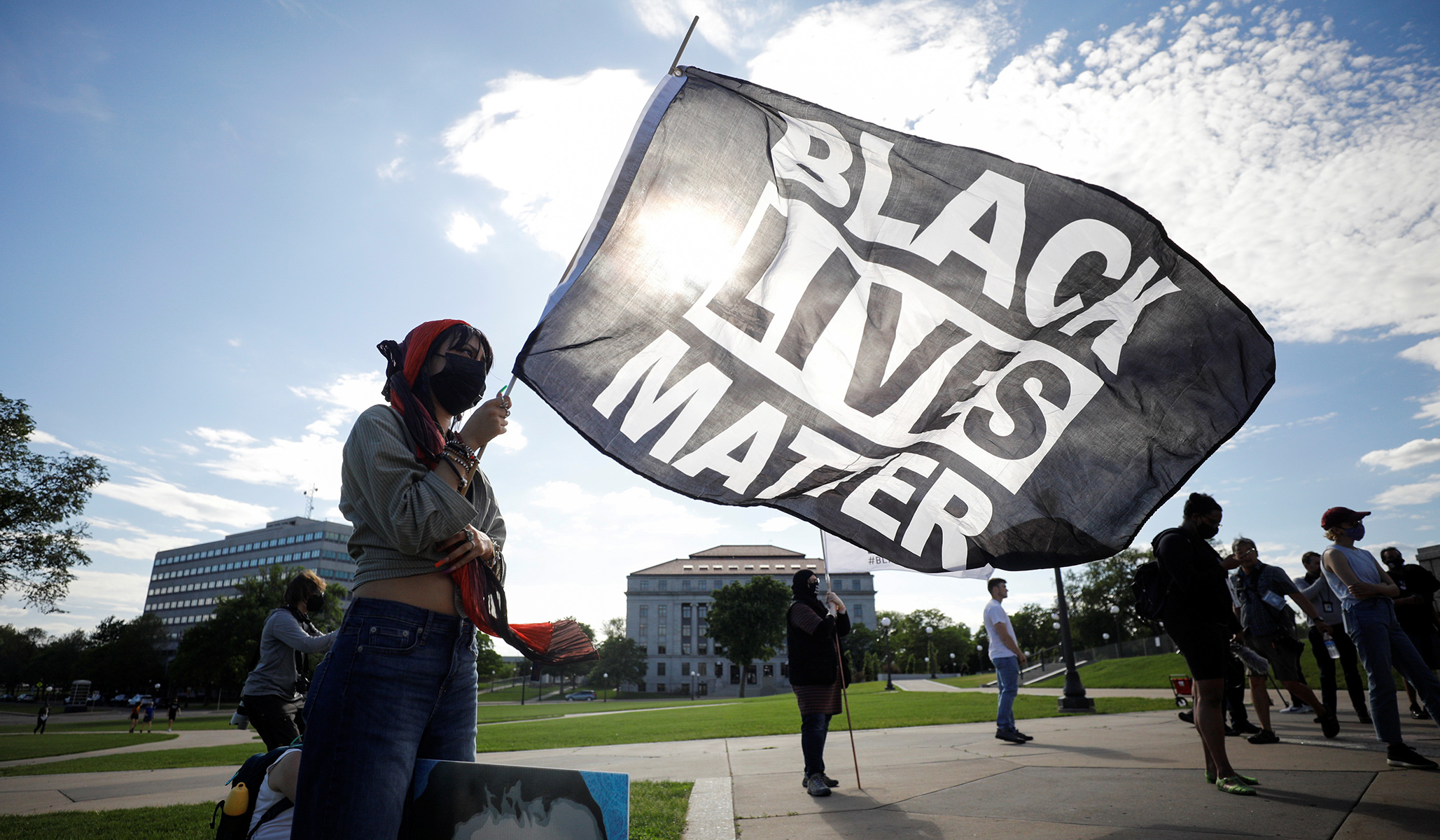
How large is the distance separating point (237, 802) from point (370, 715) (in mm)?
1775

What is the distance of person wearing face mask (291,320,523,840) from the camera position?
59.9 inches

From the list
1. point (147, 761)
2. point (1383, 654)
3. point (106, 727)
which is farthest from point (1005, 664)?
point (106, 727)

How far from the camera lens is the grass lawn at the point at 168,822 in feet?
13.9

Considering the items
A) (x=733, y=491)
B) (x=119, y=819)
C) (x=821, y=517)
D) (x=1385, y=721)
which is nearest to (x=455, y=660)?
(x=733, y=491)

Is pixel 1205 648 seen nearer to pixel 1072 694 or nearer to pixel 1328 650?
pixel 1328 650

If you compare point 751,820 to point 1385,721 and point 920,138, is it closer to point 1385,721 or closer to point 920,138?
point 920,138

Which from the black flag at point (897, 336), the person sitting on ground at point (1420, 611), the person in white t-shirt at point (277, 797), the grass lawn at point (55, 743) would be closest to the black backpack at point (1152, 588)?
the black flag at point (897, 336)

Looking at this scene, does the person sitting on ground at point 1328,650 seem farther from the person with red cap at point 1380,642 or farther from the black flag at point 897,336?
the black flag at point 897,336

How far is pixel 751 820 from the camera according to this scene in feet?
14.2

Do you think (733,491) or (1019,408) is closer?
(733,491)

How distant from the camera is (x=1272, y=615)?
728 cm

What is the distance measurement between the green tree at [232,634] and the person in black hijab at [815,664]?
50131 millimetres

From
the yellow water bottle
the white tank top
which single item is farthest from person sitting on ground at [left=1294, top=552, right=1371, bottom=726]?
the yellow water bottle

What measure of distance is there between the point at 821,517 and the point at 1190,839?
2.27 metres
